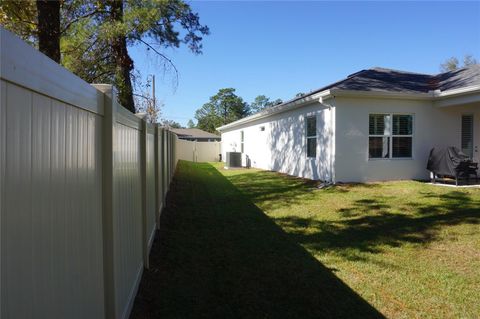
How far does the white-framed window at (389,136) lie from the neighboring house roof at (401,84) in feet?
2.70

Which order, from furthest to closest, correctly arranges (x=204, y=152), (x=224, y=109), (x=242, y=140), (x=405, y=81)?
(x=224, y=109), (x=204, y=152), (x=242, y=140), (x=405, y=81)

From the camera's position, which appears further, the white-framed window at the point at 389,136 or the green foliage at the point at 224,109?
the green foliage at the point at 224,109

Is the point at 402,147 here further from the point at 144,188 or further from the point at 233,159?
the point at 233,159

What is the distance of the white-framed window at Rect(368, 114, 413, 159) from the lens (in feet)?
42.0

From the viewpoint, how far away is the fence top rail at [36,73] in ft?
3.96

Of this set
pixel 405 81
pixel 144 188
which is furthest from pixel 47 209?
pixel 405 81

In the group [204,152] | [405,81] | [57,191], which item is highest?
[405,81]

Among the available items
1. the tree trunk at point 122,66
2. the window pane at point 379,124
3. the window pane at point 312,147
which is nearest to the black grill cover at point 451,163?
the window pane at point 379,124

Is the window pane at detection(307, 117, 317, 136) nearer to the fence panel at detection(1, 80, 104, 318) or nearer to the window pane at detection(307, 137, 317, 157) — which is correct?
the window pane at detection(307, 137, 317, 157)

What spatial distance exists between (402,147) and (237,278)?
10024 millimetres

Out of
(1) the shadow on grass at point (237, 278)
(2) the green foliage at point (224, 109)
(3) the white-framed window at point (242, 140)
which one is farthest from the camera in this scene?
(2) the green foliage at point (224, 109)

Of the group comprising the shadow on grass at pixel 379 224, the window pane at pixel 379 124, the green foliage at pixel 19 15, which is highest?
the green foliage at pixel 19 15

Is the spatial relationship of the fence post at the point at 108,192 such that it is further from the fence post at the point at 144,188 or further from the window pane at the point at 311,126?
the window pane at the point at 311,126

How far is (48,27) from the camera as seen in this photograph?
8.71 metres
